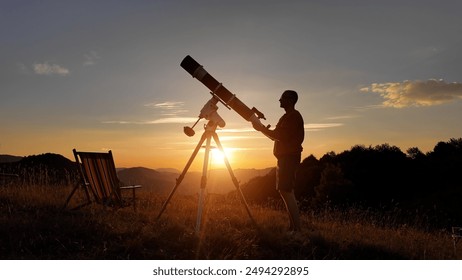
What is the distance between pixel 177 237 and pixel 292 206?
6.82 ft

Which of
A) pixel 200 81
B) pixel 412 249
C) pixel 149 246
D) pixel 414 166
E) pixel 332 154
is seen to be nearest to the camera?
pixel 149 246

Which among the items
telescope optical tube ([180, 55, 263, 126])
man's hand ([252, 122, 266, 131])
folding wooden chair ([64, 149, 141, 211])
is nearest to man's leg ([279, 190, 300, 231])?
man's hand ([252, 122, 266, 131])

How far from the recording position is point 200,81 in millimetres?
7578

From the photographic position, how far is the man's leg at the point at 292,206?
7664mm

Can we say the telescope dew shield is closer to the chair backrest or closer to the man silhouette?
the man silhouette

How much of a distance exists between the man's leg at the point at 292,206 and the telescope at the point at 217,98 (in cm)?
132

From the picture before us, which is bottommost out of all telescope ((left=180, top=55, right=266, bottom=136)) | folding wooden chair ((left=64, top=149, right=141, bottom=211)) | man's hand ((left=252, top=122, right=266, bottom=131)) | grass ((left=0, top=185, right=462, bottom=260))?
grass ((left=0, top=185, right=462, bottom=260))

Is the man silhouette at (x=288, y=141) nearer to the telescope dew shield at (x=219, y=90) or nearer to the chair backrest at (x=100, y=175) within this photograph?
the telescope dew shield at (x=219, y=90)

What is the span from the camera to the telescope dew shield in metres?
7.45

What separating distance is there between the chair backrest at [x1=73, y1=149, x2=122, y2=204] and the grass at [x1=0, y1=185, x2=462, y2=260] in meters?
0.33

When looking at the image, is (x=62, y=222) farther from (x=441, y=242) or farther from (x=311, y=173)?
(x=311, y=173)

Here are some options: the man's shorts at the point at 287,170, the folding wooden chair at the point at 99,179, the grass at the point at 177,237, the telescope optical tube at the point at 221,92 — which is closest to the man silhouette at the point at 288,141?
the man's shorts at the point at 287,170

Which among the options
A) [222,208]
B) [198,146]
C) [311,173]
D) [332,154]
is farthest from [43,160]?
[332,154]
